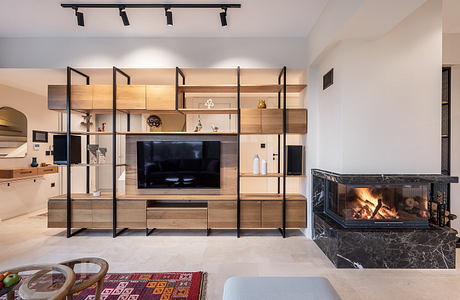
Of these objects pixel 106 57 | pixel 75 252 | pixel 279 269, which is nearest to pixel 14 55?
pixel 106 57

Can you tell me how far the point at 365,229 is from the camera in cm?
255

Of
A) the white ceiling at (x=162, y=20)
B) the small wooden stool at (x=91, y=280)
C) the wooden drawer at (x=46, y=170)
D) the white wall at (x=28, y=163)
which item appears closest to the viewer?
the small wooden stool at (x=91, y=280)

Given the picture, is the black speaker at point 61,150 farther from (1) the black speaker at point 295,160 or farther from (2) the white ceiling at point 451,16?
(2) the white ceiling at point 451,16

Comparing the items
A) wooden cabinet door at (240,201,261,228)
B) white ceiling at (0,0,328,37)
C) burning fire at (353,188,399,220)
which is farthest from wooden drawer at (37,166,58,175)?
burning fire at (353,188,399,220)

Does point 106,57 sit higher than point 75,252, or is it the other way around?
point 106,57

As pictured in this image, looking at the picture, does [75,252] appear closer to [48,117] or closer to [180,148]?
[180,148]

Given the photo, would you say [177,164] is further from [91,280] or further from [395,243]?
[395,243]

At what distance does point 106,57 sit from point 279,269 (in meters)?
3.63

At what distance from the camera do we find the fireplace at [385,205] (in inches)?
101

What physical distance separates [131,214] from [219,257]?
1.51m

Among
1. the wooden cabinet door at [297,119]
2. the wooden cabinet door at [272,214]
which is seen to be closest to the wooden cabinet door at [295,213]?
the wooden cabinet door at [272,214]

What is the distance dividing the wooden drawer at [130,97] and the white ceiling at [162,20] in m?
0.77

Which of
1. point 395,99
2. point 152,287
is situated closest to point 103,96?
point 152,287

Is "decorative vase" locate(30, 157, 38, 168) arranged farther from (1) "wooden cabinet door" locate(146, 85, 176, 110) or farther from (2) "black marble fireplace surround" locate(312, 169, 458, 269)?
(2) "black marble fireplace surround" locate(312, 169, 458, 269)
